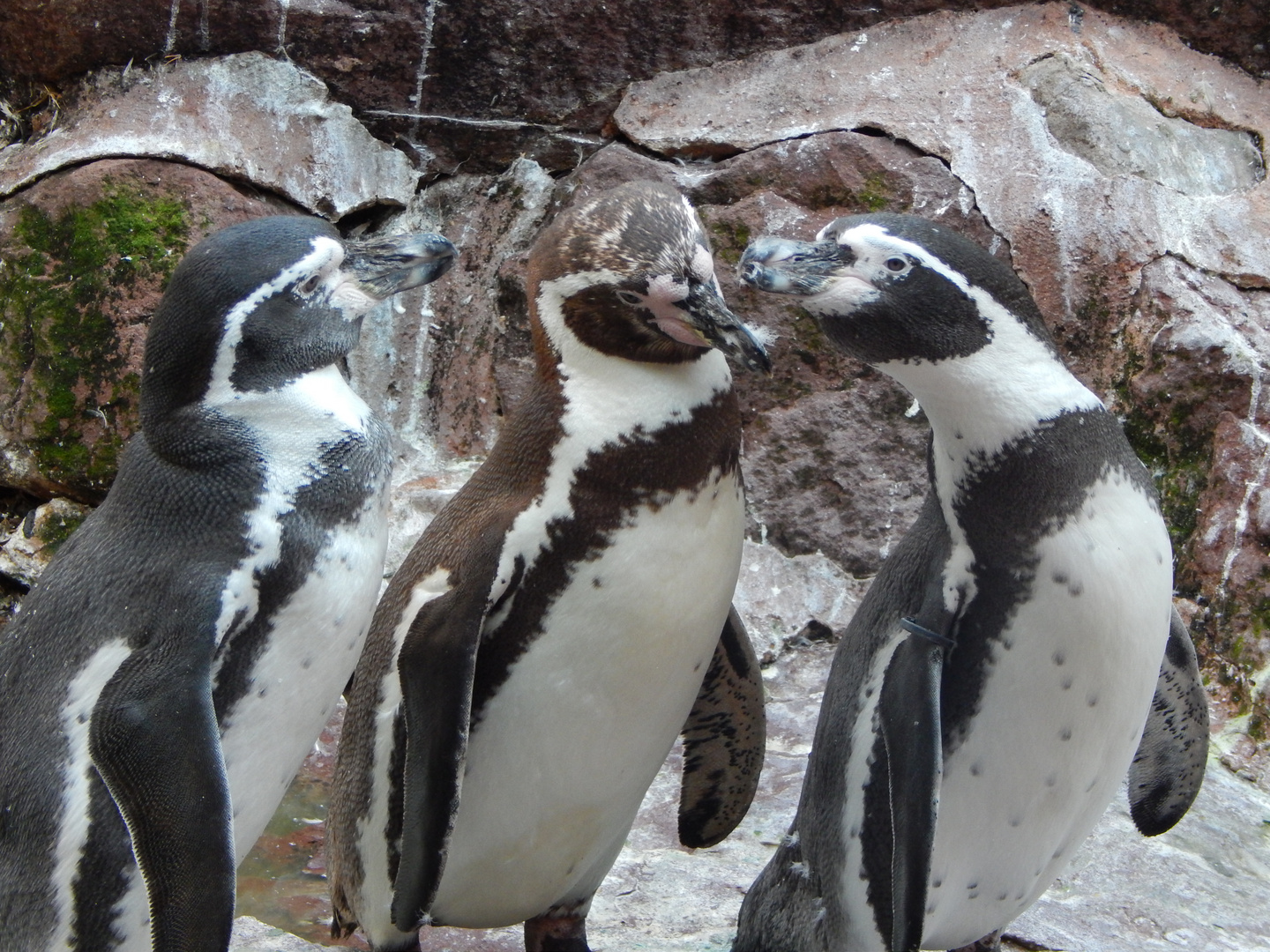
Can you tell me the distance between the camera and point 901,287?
196 centimetres

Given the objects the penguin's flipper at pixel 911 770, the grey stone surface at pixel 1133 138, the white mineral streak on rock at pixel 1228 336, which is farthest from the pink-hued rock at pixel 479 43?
the penguin's flipper at pixel 911 770

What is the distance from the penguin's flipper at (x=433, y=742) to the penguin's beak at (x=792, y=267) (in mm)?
669

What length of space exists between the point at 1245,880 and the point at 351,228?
3099 millimetres

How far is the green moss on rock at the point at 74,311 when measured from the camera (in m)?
3.63

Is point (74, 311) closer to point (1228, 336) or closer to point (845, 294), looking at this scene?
point (845, 294)

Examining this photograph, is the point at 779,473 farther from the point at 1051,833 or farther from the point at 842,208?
the point at 1051,833

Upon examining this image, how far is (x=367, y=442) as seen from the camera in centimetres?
206

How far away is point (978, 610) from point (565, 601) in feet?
2.13

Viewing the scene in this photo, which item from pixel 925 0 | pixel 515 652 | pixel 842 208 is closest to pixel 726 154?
pixel 842 208

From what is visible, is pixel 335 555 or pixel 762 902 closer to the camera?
pixel 335 555

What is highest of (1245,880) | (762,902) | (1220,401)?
(1220,401)

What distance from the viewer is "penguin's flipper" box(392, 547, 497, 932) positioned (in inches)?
76.6

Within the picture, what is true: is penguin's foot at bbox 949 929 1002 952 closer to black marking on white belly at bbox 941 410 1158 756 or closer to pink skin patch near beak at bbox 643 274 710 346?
black marking on white belly at bbox 941 410 1158 756

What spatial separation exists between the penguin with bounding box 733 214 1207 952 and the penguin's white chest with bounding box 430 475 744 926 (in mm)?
304
